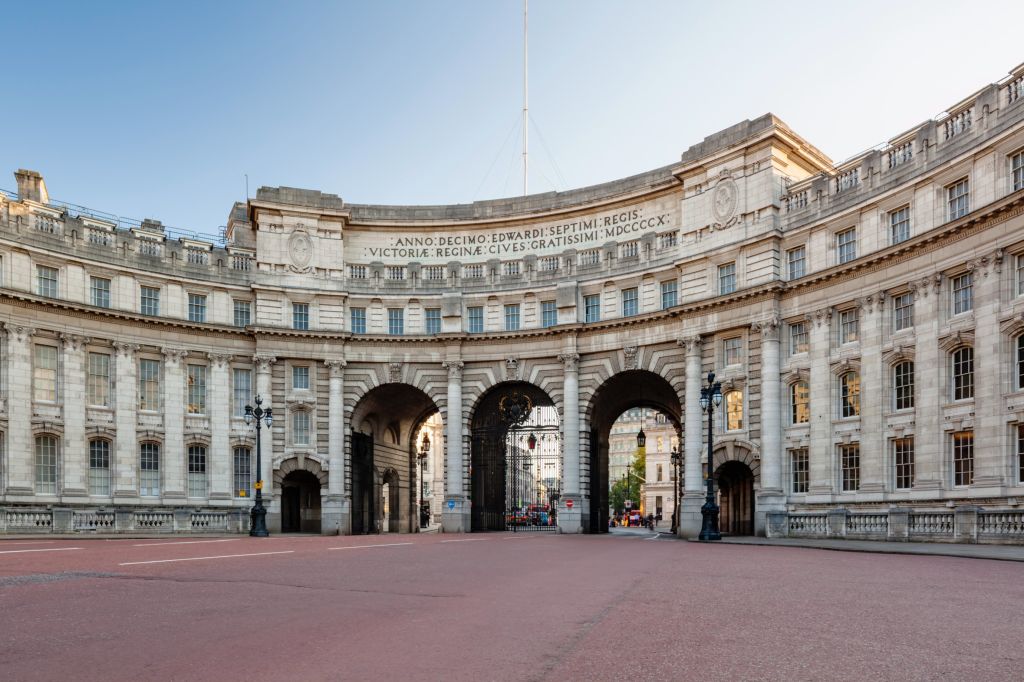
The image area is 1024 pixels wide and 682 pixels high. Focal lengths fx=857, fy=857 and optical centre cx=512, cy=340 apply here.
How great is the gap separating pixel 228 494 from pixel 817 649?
4288cm

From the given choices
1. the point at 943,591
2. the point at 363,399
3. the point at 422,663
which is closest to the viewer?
the point at 422,663

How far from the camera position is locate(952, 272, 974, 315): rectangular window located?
32.3 m

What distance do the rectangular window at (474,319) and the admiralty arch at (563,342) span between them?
0.13 metres

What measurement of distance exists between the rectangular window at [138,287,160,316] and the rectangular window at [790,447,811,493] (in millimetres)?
33770

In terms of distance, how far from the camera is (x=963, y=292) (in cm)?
3278

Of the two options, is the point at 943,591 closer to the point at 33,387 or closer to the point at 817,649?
the point at 817,649

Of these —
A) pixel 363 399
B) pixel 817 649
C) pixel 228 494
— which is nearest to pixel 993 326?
pixel 817 649

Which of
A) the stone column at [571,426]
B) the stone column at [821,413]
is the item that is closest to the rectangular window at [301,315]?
the stone column at [571,426]

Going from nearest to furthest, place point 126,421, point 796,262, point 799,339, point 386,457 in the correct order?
point 799,339
point 796,262
point 126,421
point 386,457

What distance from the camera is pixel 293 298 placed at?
49.8m

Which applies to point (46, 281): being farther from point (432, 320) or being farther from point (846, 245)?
point (846, 245)

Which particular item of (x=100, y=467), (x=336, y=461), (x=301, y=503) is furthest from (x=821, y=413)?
(x=100, y=467)

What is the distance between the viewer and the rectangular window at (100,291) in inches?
1751

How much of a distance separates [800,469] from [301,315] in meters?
28.7
